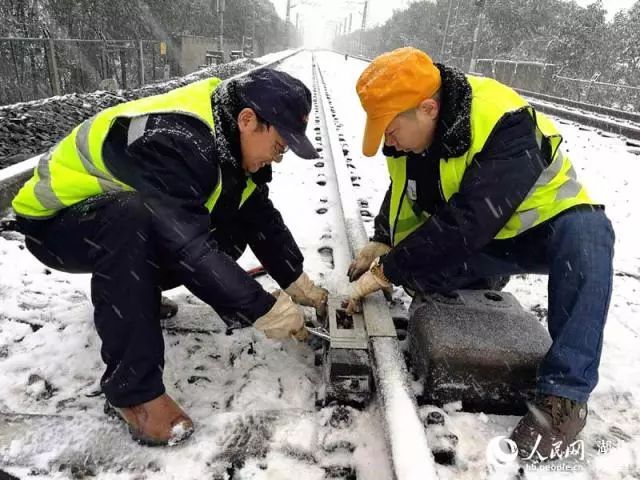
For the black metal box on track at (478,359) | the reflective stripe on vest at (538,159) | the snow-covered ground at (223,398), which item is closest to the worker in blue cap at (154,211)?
the snow-covered ground at (223,398)

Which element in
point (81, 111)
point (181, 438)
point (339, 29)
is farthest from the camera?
point (339, 29)

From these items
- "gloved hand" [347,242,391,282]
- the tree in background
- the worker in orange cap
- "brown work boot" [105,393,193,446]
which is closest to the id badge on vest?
the worker in orange cap

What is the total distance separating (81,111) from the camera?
662cm

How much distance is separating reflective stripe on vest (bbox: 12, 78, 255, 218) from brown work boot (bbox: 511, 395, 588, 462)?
1.44 meters

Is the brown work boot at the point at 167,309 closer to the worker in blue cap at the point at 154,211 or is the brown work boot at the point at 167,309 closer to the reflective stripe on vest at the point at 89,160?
the worker in blue cap at the point at 154,211

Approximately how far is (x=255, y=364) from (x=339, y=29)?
171 metres

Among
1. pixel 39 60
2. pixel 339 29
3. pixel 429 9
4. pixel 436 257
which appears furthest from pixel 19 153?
pixel 339 29

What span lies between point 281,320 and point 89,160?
959 millimetres

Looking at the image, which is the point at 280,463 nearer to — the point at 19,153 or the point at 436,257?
the point at 436,257

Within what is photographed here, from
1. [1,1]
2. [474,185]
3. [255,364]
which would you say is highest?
[1,1]

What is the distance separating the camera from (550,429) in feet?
5.56

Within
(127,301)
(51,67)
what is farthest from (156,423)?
(51,67)

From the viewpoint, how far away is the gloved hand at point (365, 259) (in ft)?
8.82

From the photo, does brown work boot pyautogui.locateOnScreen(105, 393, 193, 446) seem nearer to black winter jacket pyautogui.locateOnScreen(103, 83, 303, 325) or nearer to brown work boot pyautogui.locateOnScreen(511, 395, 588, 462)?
black winter jacket pyautogui.locateOnScreen(103, 83, 303, 325)
